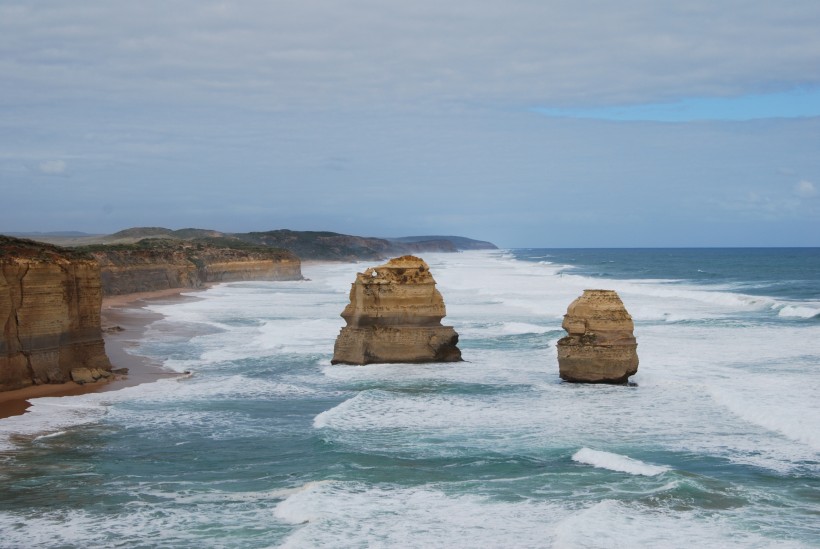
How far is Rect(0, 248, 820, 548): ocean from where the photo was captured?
12164 millimetres

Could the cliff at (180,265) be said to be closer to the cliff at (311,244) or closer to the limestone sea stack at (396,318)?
the limestone sea stack at (396,318)

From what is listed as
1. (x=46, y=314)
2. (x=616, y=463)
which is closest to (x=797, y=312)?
(x=616, y=463)

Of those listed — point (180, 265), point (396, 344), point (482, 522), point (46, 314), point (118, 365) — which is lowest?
point (482, 522)

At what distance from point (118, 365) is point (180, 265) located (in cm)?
3892

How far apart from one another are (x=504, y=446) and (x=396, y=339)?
827 centimetres

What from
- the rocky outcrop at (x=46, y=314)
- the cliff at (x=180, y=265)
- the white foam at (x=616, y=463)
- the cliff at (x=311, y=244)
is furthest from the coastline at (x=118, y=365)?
the cliff at (x=311, y=244)

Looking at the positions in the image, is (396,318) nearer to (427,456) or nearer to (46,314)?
(46,314)

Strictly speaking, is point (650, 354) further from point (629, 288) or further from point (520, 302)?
point (629, 288)

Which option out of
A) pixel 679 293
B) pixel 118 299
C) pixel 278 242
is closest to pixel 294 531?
pixel 118 299

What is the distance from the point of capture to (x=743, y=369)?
24391 millimetres

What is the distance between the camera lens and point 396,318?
24062mm

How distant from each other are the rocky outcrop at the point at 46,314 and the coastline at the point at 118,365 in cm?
44

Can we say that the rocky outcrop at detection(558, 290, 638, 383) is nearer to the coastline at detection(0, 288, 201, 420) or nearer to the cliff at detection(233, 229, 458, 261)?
the coastline at detection(0, 288, 201, 420)

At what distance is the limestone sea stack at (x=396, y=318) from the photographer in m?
23.9
